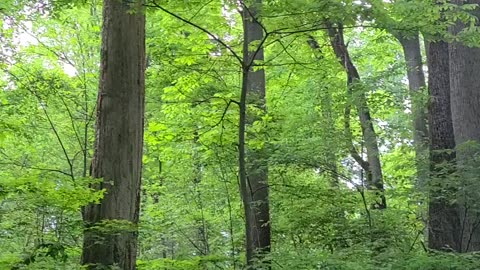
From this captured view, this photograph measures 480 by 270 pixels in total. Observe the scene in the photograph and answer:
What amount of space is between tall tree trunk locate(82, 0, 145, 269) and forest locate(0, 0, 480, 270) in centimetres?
1

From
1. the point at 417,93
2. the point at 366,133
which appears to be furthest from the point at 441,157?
the point at 417,93

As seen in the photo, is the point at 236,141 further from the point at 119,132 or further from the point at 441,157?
the point at 441,157

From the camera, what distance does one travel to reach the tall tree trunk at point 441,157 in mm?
6176

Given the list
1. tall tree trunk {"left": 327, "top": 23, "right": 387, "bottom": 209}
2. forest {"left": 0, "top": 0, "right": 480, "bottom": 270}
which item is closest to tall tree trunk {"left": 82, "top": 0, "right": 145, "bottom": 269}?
forest {"left": 0, "top": 0, "right": 480, "bottom": 270}

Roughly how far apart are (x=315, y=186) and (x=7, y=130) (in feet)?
13.4

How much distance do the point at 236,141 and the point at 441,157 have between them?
9.33 ft

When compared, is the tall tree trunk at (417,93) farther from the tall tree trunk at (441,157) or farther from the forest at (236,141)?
the tall tree trunk at (441,157)

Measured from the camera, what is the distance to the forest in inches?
187

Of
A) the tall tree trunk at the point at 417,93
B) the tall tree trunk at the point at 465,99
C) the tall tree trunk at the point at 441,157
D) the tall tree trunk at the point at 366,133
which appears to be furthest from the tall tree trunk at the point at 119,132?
the tall tree trunk at the point at 417,93

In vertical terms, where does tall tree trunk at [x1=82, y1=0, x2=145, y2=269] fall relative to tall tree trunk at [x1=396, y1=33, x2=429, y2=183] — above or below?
below

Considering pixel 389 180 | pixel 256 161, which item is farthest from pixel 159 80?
pixel 389 180

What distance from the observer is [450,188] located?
5961 mm

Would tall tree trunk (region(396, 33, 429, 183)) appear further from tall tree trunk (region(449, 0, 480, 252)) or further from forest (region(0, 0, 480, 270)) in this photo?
tall tree trunk (region(449, 0, 480, 252))

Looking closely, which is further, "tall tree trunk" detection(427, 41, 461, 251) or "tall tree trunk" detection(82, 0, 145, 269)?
"tall tree trunk" detection(427, 41, 461, 251)
